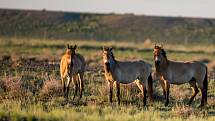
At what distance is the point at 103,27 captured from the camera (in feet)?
335

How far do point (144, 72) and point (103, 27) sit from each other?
83092 mm

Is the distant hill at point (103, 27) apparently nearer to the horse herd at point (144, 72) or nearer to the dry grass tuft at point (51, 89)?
the dry grass tuft at point (51, 89)

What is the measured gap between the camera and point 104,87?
813 inches

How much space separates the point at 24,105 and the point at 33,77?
23.6 ft

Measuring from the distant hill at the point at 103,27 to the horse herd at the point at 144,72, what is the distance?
66989 mm

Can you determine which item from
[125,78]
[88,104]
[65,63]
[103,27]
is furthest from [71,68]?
[103,27]

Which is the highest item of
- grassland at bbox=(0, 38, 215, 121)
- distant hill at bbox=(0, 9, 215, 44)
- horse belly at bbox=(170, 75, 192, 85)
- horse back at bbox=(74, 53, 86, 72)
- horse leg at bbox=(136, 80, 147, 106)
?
distant hill at bbox=(0, 9, 215, 44)

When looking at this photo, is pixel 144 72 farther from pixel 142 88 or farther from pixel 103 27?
pixel 103 27

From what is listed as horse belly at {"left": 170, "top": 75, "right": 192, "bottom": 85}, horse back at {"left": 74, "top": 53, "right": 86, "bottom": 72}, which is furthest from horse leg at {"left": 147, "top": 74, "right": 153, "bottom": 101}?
horse back at {"left": 74, "top": 53, "right": 86, "bottom": 72}

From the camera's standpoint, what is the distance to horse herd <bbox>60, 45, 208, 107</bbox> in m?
18.8

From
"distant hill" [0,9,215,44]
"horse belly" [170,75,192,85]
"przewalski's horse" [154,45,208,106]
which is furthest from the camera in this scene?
"distant hill" [0,9,215,44]

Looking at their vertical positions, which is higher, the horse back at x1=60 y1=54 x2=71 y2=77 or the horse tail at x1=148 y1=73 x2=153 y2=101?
the horse back at x1=60 y1=54 x2=71 y2=77

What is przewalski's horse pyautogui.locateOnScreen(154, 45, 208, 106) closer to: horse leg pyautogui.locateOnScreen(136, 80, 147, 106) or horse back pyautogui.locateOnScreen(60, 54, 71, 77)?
horse leg pyautogui.locateOnScreen(136, 80, 147, 106)

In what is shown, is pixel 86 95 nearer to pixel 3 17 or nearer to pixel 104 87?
pixel 104 87
